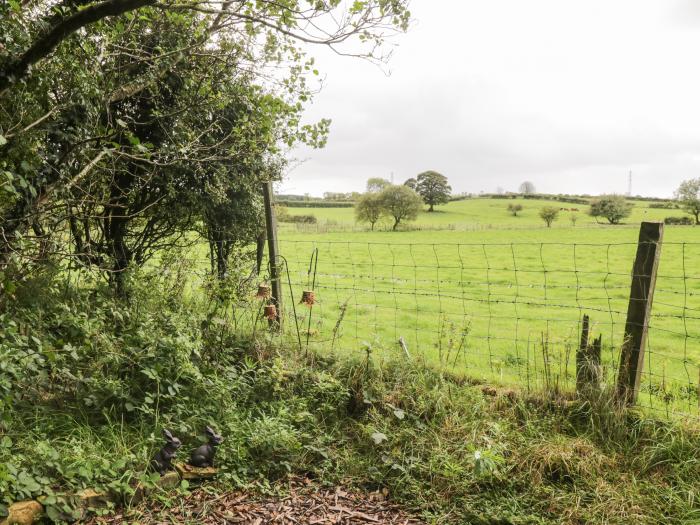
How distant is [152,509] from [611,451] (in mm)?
3782

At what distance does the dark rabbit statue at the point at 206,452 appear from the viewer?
3844mm

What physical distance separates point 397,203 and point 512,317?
171ft

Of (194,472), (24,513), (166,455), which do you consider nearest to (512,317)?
(194,472)

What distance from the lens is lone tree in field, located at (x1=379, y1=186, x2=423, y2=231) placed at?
57688mm

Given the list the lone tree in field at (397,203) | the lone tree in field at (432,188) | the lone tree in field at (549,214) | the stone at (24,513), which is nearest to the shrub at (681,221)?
the lone tree in field at (549,214)

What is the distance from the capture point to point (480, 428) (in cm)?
422

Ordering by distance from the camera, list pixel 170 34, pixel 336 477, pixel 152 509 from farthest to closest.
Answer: pixel 170 34 < pixel 336 477 < pixel 152 509

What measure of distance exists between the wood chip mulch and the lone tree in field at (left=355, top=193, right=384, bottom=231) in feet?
178

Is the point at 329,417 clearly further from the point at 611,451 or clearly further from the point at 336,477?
the point at 611,451

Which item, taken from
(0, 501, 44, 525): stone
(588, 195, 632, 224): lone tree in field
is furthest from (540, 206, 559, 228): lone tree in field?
(0, 501, 44, 525): stone

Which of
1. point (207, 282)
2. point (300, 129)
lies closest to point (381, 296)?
point (300, 129)

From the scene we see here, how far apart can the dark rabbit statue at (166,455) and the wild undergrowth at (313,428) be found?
0.10 m

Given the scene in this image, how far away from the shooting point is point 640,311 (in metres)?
4.22

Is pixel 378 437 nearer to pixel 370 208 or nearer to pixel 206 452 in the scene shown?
pixel 206 452
